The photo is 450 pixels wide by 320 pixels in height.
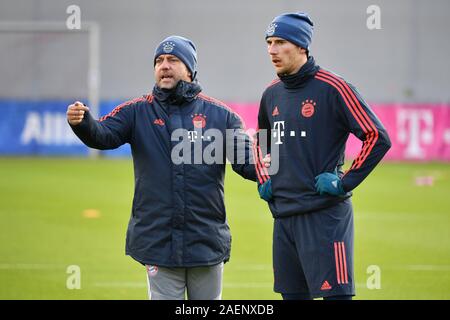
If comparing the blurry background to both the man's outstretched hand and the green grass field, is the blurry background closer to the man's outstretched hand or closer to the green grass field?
the green grass field

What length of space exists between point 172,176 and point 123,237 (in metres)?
7.09

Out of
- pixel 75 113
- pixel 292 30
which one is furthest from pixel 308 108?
pixel 75 113

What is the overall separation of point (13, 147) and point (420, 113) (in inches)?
450

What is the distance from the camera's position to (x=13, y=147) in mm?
26750

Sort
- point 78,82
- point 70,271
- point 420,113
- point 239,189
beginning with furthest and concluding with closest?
point 78,82, point 420,113, point 239,189, point 70,271

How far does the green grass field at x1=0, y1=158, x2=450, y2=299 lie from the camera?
944 centimetres

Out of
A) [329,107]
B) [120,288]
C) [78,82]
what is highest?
[78,82]

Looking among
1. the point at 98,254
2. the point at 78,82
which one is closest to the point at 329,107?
the point at 98,254

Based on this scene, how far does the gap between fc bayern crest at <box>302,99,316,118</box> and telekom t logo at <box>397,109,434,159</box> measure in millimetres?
20830

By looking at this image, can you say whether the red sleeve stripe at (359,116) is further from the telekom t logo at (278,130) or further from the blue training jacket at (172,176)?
the blue training jacket at (172,176)

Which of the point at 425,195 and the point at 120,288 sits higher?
the point at 425,195

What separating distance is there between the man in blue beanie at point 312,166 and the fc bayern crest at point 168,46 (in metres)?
0.62

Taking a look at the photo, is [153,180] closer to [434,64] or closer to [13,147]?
[13,147]
